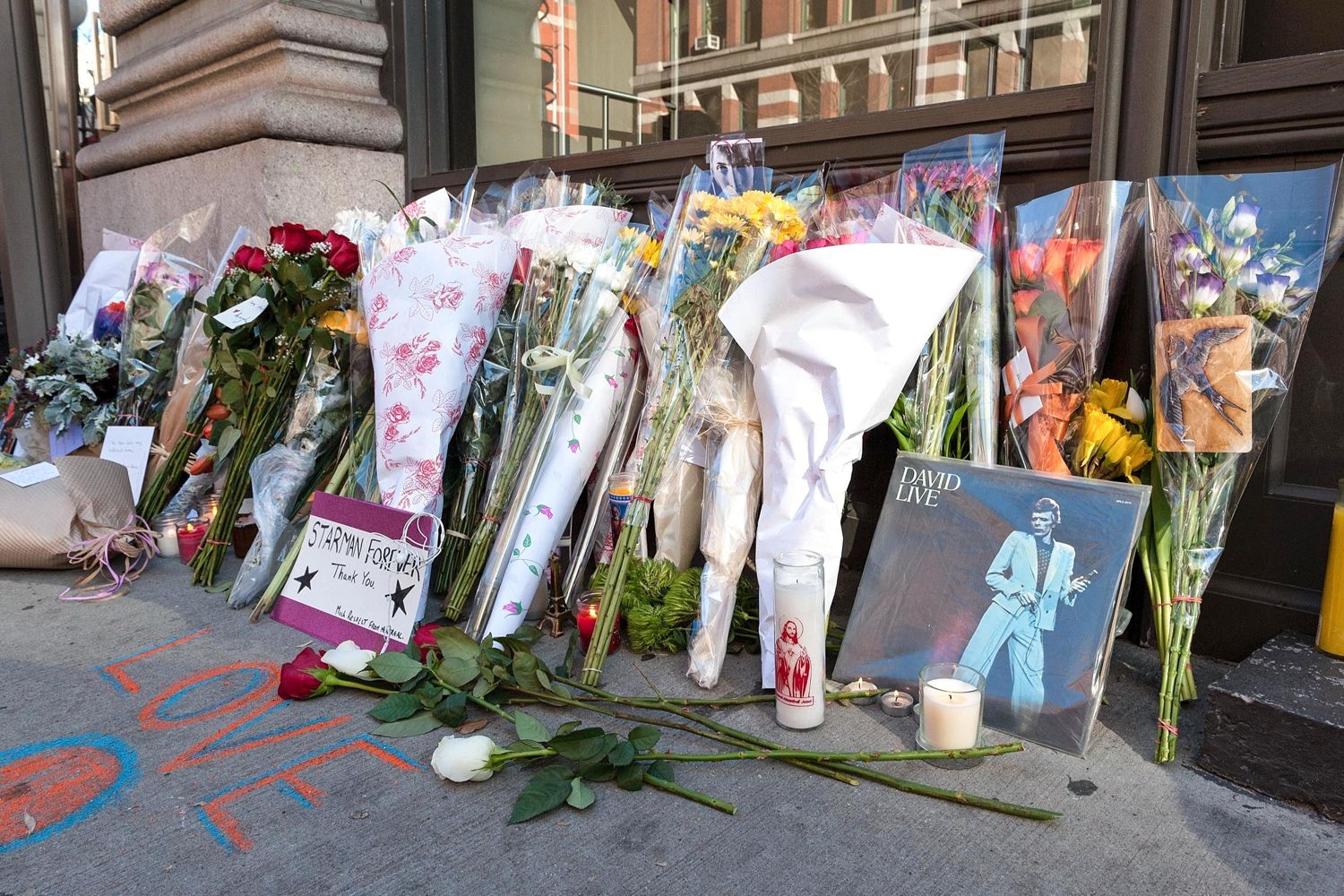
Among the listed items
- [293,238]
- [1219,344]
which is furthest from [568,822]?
[293,238]

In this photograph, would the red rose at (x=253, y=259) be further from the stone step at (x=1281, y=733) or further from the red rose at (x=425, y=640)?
the stone step at (x=1281, y=733)

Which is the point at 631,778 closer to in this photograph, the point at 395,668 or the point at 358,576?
the point at 395,668

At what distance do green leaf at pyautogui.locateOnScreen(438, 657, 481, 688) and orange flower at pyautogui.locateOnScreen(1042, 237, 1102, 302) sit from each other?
1637 millimetres

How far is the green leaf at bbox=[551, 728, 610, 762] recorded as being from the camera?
1.78m

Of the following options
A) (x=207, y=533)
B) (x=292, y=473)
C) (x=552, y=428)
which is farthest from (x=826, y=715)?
(x=207, y=533)

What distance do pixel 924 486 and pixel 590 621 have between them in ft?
3.02

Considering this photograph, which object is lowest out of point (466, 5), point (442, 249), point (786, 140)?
point (442, 249)

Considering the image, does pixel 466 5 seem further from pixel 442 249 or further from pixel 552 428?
pixel 552 428

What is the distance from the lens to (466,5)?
4.59 meters

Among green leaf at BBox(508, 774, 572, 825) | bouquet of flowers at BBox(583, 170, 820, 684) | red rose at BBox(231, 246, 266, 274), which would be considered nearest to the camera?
green leaf at BBox(508, 774, 572, 825)

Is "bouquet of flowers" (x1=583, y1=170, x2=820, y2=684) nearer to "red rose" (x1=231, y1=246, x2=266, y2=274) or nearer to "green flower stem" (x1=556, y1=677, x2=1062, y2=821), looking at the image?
"green flower stem" (x1=556, y1=677, x2=1062, y2=821)

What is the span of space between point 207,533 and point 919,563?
7.76 ft

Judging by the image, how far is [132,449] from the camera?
364 cm

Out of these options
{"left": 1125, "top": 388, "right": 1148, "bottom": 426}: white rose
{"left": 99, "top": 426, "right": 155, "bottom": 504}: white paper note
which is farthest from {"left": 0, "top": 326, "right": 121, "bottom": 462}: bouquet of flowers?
{"left": 1125, "top": 388, "right": 1148, "bottom": 426}: white rose
